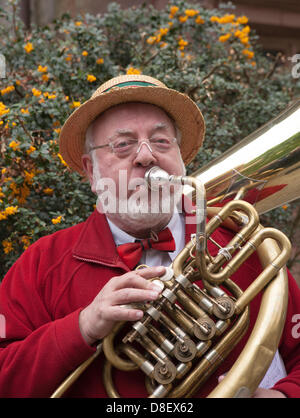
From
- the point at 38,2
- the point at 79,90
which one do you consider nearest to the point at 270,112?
the point at 79,90

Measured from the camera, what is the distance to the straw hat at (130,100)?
5.57 ft

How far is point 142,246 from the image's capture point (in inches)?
65.7

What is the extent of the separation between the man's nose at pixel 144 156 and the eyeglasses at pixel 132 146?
0.01 m

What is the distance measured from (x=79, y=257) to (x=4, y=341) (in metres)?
0.36

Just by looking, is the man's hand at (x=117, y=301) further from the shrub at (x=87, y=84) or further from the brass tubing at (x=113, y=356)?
the shrub at (x=87, y=84)

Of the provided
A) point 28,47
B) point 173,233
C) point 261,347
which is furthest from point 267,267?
point 28,47

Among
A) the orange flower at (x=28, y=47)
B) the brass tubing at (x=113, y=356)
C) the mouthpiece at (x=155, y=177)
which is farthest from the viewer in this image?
the orange flower at (x=28, y=47)

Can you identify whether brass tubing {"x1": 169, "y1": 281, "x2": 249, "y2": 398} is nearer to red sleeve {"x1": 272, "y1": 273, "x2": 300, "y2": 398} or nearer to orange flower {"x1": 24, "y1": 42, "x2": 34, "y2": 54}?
red sleeve {"x1": 272, "y1": 273, "x2": 300, "y2": 398}

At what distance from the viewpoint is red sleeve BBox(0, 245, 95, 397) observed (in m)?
1.44

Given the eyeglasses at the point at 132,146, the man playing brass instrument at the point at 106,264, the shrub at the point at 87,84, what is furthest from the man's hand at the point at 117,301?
the shrub at the point at 87,84

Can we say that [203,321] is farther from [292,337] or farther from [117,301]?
[292,337]

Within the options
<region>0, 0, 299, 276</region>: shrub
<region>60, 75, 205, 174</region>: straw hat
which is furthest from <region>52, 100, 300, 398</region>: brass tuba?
<region>0, 0, 299, 276</region>: shrub

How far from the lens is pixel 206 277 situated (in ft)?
4.69

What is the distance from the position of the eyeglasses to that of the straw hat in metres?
0.14
